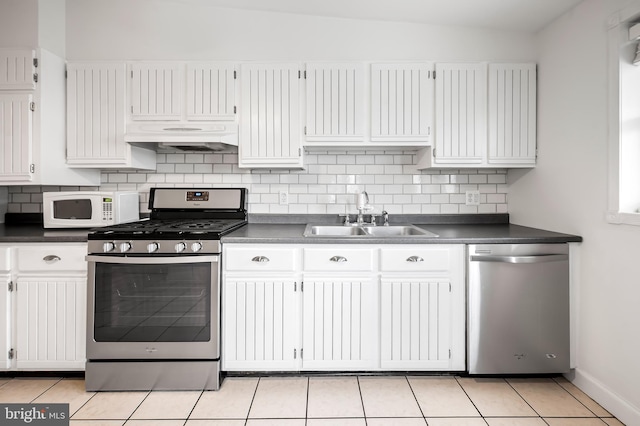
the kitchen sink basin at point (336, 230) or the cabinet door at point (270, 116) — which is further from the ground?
the cabinet door at point (270, 116)

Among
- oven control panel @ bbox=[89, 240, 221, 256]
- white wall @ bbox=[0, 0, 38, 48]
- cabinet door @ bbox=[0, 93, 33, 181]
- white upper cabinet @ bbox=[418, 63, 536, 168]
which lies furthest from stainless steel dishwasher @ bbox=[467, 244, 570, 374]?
white wall @ bbox=[0, 0, 38, 48]

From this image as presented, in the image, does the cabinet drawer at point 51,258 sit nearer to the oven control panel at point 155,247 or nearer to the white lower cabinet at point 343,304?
the oven control panel at point 155,247

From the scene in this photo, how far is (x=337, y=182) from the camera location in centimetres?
318

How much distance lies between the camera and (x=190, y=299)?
2375mm

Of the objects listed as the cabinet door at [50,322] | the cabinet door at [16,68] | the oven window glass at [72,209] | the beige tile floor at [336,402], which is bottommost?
the beige tile floor at [336,402]

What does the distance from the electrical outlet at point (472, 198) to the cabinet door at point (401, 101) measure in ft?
2.29

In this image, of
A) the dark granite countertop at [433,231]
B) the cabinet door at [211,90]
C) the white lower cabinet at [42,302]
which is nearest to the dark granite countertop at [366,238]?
the dark granite countertop at [433,231]

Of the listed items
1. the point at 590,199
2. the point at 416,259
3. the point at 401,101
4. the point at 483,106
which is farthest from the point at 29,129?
the point at 590,199

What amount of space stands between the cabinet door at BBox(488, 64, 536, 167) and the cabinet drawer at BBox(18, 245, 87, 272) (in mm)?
2961

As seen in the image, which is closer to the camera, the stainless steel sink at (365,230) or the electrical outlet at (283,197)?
the stainless steel sink at (365,230)

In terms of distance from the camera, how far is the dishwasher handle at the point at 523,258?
2393 millimetres

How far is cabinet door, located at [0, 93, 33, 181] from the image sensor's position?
8.59 ft

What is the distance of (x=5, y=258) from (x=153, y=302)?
3.24 ft

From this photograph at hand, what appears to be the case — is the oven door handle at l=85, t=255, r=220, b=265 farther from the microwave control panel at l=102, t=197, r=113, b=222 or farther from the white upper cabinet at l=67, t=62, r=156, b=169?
the white upper cabinet at l=67, t=62, r=156, b=169
